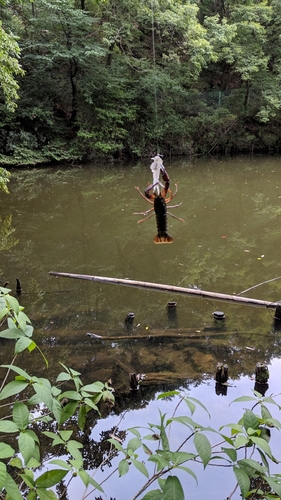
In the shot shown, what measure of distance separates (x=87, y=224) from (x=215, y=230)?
2.79m

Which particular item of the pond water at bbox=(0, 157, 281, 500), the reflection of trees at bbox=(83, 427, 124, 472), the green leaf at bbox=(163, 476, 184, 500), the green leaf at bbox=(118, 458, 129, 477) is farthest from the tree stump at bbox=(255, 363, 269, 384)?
the green leaf at bbox=(163, 476, 184, 500)

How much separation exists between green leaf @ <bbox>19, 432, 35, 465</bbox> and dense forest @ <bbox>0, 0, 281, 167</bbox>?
1368 centimetres

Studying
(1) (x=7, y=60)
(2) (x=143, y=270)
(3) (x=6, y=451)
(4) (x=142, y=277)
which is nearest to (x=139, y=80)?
(1) (x=7, y=60)

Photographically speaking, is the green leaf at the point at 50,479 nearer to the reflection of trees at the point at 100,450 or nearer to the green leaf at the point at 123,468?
the green leaf at the point at 123,468

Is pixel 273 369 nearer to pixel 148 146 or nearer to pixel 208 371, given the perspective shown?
pixel 208 371

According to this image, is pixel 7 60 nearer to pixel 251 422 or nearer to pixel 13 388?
pixel 13 388

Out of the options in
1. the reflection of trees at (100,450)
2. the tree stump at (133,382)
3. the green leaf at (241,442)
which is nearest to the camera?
the green leaf at (241,442)

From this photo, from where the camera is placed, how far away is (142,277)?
5840mm

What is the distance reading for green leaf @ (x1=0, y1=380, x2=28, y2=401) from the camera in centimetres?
98

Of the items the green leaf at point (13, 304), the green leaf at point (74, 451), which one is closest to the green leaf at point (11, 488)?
the green leaf at point (74, 451)

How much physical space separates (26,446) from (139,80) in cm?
1711

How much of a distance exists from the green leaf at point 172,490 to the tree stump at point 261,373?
2635 mm

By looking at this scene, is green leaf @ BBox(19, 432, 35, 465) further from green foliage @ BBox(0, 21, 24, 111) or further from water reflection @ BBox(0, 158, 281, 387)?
green foliage @ BBox(0, 21, 24, 111)

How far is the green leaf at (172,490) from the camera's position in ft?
3.31
